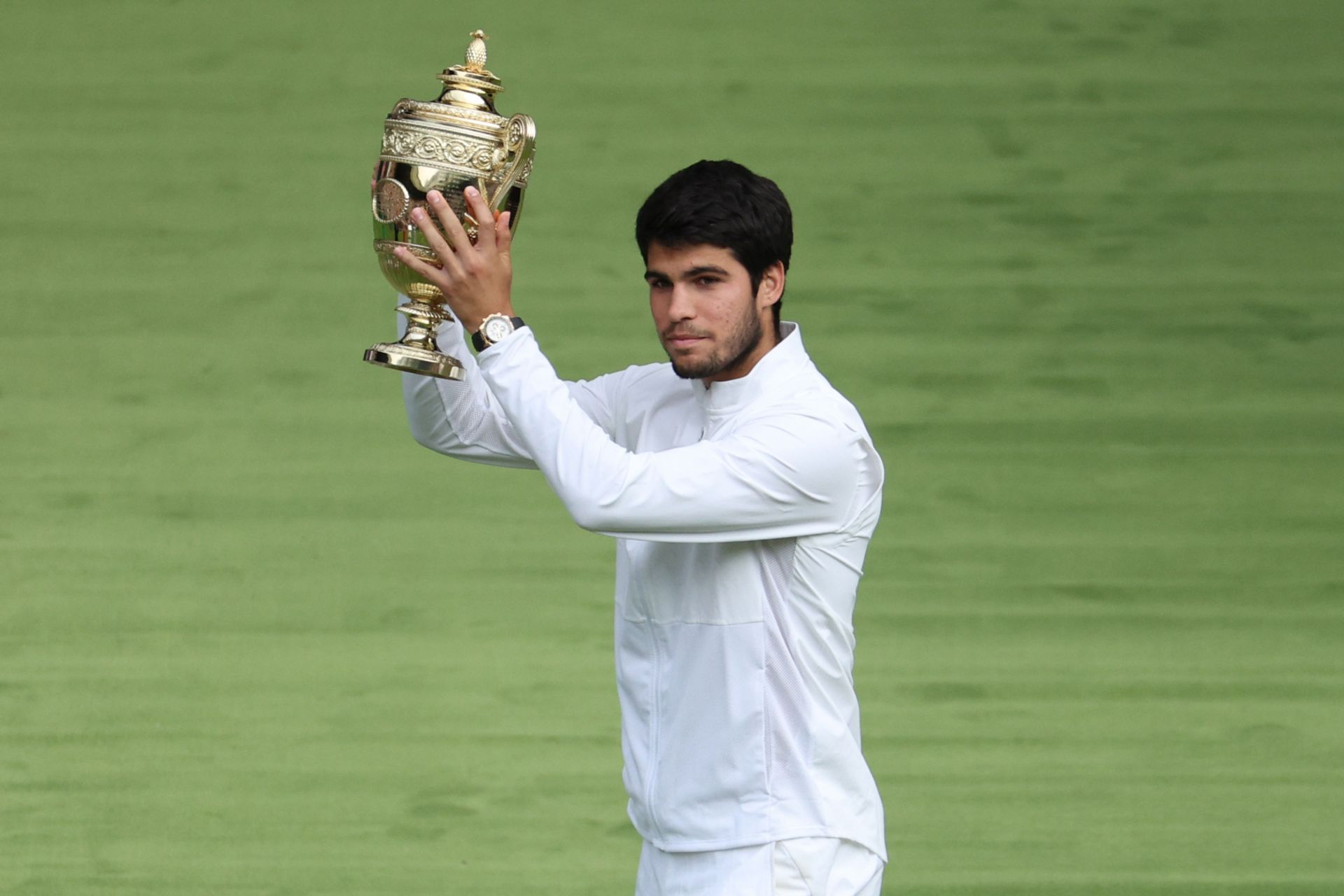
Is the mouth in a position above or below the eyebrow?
below

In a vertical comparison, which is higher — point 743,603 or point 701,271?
point 701,271

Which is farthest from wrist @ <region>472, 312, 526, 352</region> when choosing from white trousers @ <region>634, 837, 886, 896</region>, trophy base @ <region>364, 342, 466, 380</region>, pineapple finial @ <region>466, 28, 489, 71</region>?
white trousers @ <region>634, 837, 886, 896</region>

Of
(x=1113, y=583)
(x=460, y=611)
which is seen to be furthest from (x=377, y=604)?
(x=1113, y=583)

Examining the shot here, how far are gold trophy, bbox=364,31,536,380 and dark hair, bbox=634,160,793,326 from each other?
0.17 m

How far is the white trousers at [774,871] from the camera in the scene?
6.74ft

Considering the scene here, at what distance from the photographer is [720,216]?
2.04 meters

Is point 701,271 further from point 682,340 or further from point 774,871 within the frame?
point 774,871

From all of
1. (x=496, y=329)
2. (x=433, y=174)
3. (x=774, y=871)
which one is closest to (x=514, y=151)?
(x=433, y=174)

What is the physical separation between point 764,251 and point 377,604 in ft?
5.59

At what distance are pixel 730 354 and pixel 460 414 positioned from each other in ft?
1.34

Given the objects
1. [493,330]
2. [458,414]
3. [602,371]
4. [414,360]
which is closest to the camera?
[493,330]

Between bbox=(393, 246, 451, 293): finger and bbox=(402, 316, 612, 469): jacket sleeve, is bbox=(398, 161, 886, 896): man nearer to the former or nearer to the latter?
bbox=(393, 246, 451, 293): finger

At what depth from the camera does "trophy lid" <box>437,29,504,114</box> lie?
6.97 ft

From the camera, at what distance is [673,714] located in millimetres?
2105
